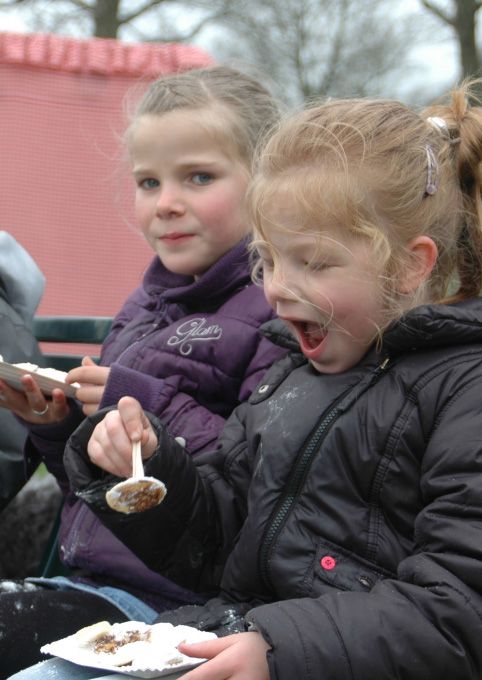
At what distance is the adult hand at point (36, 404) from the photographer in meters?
2.20

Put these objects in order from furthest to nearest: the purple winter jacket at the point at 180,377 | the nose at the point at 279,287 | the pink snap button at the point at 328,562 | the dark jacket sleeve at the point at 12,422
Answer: the dark jacket sleeve at the point at 12,422 < the purple winter jacket at the point at 180,377 < the nose at the point at 279,287 < the pink snap button at the point at 328,562

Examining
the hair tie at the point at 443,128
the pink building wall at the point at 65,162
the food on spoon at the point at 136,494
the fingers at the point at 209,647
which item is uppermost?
the hair tie at the point at 443,128

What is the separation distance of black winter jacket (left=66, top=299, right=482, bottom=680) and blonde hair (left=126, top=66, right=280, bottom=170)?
608 mm

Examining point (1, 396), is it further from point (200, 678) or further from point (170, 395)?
point (200, 678)

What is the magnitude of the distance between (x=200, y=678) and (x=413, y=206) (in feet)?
2.58

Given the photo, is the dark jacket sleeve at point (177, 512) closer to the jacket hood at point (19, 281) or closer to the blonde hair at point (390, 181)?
the blonde hair at point (390, 181)

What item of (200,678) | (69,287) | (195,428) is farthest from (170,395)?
(69,287)

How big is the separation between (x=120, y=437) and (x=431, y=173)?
0.66m

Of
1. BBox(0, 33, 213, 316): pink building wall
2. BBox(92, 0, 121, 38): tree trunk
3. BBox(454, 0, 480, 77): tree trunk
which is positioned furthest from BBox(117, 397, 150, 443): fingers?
BBox(92, 0, 121, 38): tree trunk

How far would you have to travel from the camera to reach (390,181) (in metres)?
1.66

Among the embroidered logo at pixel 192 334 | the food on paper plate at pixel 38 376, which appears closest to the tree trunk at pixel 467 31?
the embroidered logo at pixel 192 334

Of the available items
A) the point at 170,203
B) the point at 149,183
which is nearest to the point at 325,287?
the point at 170,203

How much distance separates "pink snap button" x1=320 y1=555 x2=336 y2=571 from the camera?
5.15ft

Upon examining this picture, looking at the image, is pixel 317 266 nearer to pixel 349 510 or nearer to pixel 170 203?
pixel 349 510
